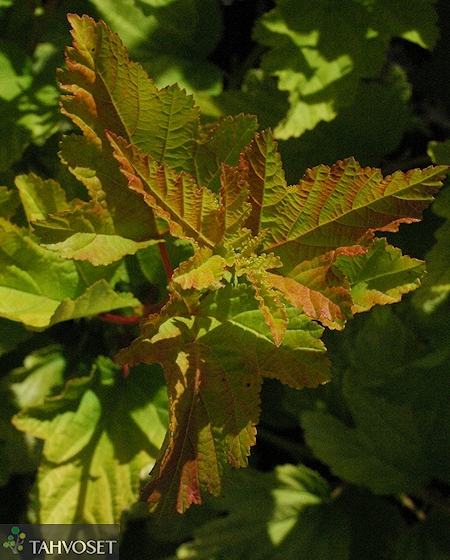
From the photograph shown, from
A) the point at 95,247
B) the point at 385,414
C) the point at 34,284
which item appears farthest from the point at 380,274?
the point at 385,414

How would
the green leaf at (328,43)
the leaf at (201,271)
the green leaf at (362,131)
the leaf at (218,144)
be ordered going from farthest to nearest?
the green leaf at (362,131) → the green leaf at (328,43) → the leaf at (218,144) → the leaf at (201,271)

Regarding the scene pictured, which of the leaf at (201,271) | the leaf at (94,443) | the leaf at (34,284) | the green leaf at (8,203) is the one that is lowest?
the leaf at (94,443)

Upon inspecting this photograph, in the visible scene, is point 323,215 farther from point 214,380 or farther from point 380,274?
point 214,380

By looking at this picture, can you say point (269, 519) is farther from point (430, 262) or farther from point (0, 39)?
point (0, 39)

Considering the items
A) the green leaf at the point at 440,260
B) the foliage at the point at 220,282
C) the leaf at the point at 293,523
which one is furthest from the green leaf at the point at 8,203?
the leaf at the point at 293,523

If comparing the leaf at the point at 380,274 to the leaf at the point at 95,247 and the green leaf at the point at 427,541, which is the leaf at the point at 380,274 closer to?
the leaf at the point at 95,247

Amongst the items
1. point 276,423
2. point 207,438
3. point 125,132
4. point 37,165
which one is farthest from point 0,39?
point 276,423

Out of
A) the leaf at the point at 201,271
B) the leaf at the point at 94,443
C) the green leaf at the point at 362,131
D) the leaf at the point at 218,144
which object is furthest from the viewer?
the green leaf at the point at 362,131

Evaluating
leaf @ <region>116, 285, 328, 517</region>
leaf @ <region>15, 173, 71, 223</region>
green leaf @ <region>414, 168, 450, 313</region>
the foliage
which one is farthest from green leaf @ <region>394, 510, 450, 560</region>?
leaf @ <region>15, 173, 71, 223</region>
